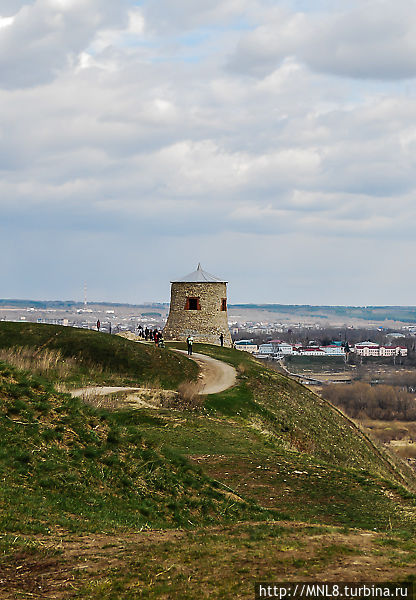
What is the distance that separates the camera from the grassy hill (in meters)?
7.15

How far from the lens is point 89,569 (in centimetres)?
748

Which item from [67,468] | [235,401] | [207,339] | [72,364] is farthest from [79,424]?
[207,339]

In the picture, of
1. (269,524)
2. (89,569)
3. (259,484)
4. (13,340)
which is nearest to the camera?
(89,569)

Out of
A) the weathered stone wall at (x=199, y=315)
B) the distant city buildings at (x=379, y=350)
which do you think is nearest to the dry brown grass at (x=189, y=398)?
the weathered stone wall at (x=199, y=315)

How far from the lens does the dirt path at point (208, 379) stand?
78.4 ft

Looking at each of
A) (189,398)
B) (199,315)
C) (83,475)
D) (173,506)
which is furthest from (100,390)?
A: (199,315)

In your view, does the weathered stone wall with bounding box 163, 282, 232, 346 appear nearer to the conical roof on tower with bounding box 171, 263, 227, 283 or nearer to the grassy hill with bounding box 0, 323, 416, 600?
the conical roof on tower with bounding box 171, 263, 227, 283

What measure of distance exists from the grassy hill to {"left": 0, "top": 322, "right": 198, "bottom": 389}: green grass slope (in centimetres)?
354

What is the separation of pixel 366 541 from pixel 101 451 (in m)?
6.35

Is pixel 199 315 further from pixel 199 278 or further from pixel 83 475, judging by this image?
pixel 83 475

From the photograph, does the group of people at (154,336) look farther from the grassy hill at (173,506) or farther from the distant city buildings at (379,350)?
the distant city buildings at (379,350)

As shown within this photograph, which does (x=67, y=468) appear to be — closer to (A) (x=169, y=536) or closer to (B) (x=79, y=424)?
(B) (x=79, y=424)

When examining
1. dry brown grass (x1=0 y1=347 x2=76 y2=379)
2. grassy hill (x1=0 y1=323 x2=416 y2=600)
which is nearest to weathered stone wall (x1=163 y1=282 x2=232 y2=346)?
dry brown grass (x1=0 y1=347 x2=76 y2=379)

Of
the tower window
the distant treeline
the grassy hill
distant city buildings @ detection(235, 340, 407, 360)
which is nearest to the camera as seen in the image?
the grassy hill
